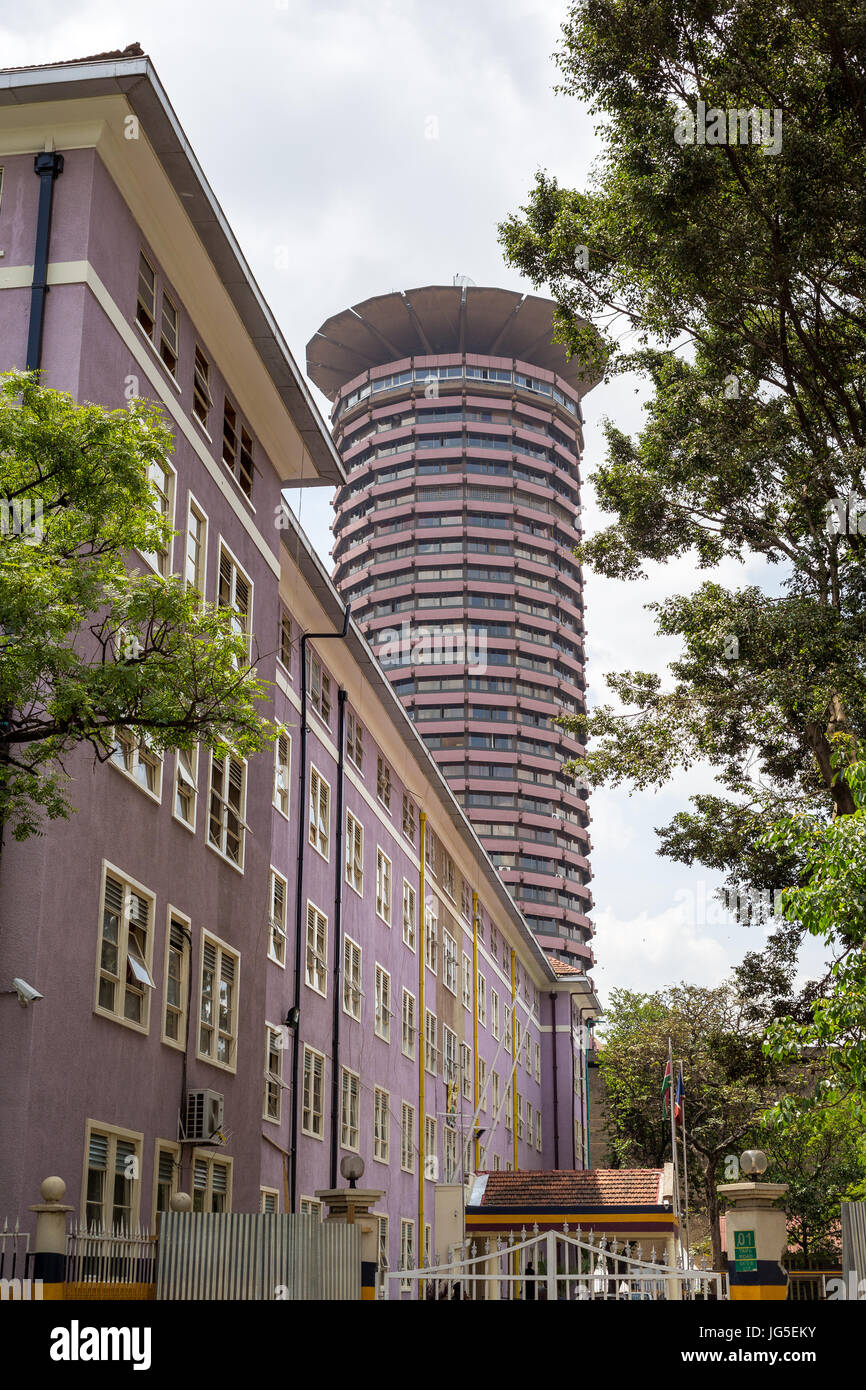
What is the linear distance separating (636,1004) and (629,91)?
205ft

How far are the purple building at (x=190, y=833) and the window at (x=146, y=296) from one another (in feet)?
0.27

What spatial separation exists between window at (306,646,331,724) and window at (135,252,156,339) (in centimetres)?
1094

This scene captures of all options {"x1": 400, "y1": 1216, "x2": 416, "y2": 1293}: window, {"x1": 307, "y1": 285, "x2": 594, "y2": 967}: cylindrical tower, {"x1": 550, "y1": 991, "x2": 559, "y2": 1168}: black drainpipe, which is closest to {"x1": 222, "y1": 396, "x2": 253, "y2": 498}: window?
{"x1": 400, "y1": 1216, "x2": 416, "y2": 1293}: window

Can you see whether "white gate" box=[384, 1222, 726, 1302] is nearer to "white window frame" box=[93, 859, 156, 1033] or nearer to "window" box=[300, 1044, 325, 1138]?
"window" box=[300, 1044, 325, 1138]

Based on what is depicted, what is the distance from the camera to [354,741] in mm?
35031

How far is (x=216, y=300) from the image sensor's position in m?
22.2

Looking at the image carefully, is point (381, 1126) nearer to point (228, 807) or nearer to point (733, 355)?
point (228, 807)

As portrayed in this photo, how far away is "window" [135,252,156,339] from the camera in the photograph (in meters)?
19.9

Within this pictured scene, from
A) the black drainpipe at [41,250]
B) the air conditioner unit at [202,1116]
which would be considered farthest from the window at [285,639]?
the black drainpipe at [41,250]

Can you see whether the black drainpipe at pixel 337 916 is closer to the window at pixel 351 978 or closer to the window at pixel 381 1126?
the window at pixel 351 978

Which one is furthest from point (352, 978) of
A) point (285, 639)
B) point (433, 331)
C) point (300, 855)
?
point (433, 331)

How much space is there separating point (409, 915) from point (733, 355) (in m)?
22.2

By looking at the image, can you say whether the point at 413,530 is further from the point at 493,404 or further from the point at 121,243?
the point at 121,243

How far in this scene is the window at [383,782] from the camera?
124ft
